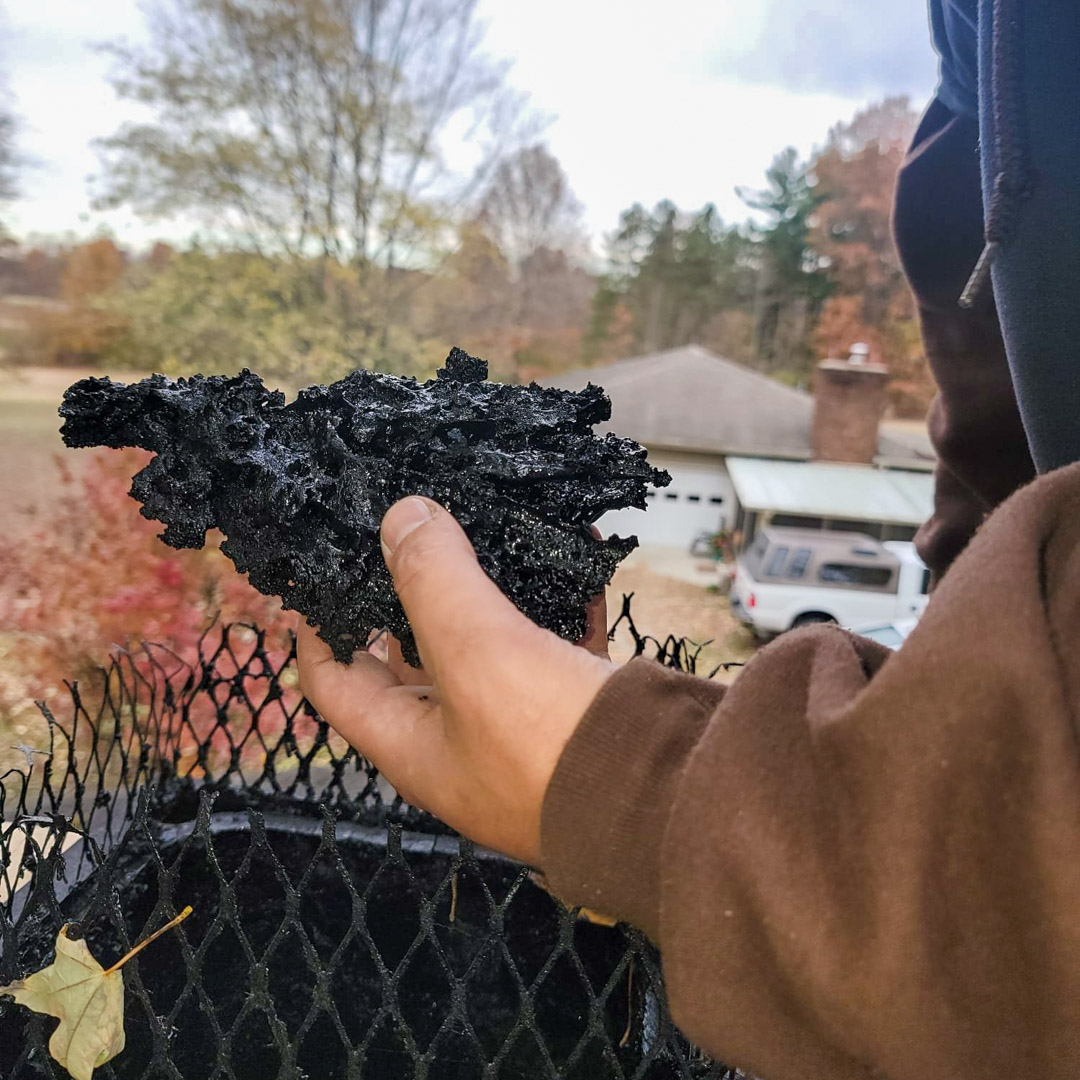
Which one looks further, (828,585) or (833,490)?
(833,490)

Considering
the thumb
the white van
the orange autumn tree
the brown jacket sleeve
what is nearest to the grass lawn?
the white van

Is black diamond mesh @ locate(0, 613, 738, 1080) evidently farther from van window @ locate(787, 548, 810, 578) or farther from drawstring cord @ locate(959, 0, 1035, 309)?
van window @ locate(787, 548, 810, 578)

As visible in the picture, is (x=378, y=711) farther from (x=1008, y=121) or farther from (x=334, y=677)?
(x=1008, y=121)

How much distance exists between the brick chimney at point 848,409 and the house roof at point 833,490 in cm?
13

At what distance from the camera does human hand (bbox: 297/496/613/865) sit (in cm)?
41

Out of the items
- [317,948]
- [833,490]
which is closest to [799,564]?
[833,490]

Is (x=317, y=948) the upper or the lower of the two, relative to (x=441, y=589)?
lower

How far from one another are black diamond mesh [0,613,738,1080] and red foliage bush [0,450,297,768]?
4.55 ft

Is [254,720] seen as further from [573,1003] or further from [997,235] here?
[997,235]

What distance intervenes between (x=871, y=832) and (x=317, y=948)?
836mm

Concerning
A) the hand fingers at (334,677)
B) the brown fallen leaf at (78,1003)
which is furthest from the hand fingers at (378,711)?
the brown fallen leaf at (78,1003)

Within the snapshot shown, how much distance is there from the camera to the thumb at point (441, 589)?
449mm

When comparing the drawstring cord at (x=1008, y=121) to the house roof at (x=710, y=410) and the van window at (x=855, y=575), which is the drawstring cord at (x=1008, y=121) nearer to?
the van window at (x=855, y=575)

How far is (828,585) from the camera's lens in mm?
3953
